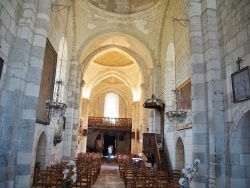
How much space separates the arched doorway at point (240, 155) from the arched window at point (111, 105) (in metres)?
21.6

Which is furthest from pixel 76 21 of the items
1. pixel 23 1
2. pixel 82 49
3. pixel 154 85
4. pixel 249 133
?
pixel 249 133

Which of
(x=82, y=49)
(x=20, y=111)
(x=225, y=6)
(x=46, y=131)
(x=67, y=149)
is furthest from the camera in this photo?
(x=82, y=49)

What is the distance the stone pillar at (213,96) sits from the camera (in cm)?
507

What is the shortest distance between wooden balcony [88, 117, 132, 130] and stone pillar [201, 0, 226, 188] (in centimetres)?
1717

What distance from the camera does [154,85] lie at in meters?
13.0

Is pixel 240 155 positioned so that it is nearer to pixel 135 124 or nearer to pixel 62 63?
pixel 62 63

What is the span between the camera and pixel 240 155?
16.0ft

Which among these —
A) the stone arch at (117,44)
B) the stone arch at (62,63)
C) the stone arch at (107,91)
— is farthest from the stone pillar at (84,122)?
the stone arch at (62,63)

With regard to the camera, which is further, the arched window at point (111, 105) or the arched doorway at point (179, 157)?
the arched window at point (111, 105)

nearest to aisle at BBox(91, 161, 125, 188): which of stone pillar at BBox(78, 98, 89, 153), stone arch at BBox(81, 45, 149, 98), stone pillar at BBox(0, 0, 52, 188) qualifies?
stone pillar at BBox(0, 0, 52, 188)

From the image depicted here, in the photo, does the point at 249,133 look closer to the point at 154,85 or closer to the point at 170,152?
the point at 170,152

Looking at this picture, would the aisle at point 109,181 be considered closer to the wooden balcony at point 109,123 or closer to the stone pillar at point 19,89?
the stone pillar at point 19,89

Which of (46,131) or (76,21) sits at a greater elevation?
(76,21)

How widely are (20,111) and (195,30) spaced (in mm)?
5234
